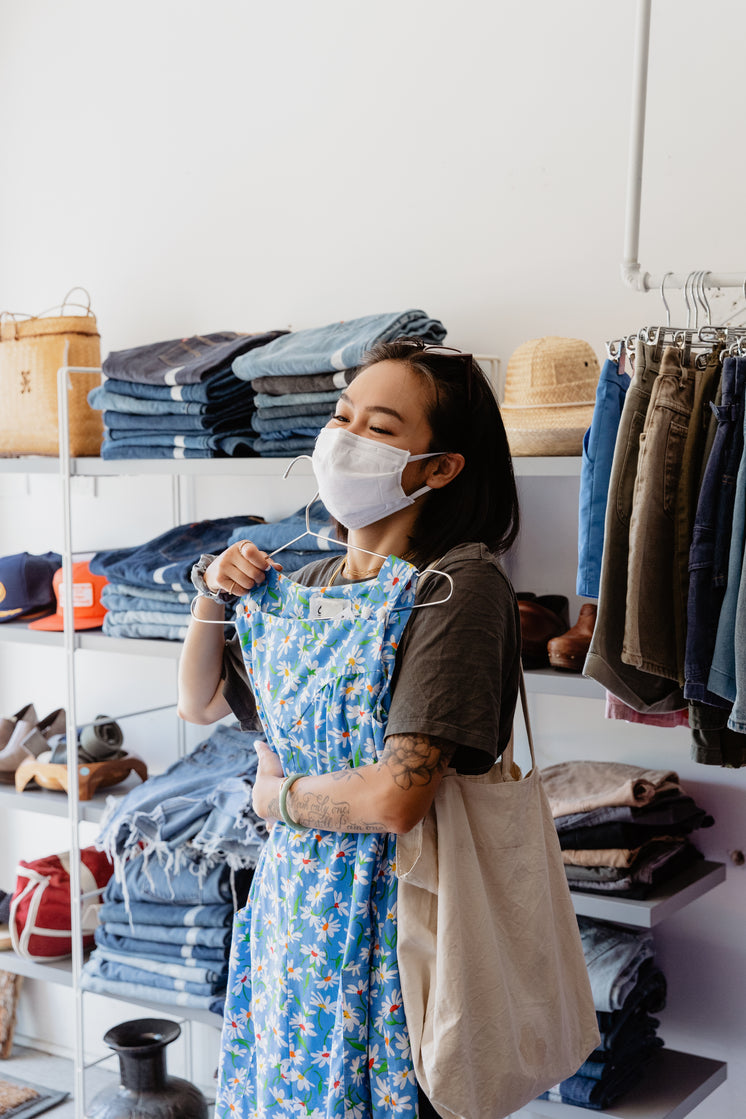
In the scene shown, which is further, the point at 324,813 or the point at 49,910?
the point at 49,910

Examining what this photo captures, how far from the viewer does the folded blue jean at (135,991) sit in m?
2.54

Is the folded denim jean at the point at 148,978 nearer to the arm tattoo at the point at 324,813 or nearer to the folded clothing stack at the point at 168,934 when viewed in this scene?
the folded clothing stack at the point at 168,934

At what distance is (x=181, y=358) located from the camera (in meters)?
2.62

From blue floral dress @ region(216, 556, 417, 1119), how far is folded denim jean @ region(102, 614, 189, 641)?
46.3 inches

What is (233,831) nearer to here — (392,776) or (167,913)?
(167,913)

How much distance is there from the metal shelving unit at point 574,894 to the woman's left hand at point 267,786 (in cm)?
73

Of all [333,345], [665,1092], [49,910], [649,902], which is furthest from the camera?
[49,910]

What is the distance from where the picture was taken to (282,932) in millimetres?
1448

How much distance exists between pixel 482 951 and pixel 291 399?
1.37 m

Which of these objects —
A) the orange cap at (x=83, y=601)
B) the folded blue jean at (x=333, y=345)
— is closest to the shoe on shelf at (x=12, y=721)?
the orange cap at (x=83, y=601)

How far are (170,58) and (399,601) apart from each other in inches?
87.6

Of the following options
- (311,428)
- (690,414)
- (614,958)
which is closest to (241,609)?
(690,414)

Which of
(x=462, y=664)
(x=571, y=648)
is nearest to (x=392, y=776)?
(x=462, y=664)

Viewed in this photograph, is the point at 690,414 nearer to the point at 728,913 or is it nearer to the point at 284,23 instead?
the point at 728,913
